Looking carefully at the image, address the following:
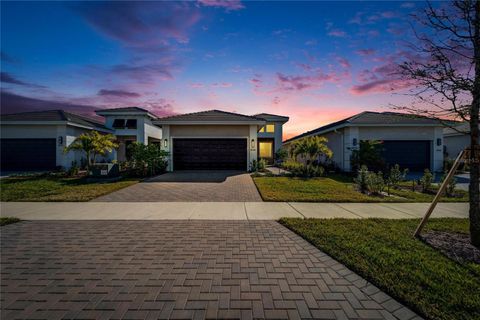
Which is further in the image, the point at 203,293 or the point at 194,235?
the point at 194,235

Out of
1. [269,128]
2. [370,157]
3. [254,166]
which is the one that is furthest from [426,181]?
[269,128]

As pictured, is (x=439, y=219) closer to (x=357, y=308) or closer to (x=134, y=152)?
(x=357, y=308)

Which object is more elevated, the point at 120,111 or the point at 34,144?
the point at 120,111

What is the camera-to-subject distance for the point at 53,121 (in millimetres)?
17344

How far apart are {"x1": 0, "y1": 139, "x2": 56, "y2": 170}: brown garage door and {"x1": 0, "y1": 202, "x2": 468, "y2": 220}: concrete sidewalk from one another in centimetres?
1371

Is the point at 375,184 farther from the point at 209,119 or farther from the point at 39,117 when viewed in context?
the point at 39,117

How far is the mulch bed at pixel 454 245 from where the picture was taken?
366cm

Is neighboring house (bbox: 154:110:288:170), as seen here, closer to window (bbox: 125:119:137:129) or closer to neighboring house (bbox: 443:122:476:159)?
window (bbox: 125:119:137:129)

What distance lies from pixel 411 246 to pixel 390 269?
124cm

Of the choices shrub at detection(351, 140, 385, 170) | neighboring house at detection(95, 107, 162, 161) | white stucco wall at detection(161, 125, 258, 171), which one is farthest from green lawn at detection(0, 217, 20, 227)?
neighboring house at detection(95, 107, 162, 161)

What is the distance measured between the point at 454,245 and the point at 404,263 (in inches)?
66.3

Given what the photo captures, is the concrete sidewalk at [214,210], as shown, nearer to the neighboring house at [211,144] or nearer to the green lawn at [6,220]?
the green lawn at [6,220]

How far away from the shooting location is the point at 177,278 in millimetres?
3051

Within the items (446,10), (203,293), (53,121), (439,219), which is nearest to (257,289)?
(203,293)
